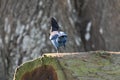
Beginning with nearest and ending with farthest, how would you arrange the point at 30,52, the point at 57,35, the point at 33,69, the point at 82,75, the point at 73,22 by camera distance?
the point at 82,75 → the point at 33,69 → the point at 57,35 → the point at 30,52 → the point at 73,22

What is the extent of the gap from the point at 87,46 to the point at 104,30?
1.47ft

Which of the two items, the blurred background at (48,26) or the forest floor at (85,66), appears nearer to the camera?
the forest floor at (85,66)

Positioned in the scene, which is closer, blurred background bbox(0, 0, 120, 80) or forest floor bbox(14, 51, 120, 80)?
forest floor bbox(14, 51, 120, 80)

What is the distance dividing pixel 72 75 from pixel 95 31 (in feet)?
16.1

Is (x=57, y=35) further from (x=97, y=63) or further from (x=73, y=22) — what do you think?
(x=73, y=22)

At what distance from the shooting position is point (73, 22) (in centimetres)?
783

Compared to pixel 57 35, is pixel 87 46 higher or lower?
lower

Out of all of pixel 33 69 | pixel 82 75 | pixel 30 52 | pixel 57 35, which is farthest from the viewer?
pixel 30 52

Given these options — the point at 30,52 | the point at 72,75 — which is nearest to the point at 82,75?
the point at 72,75

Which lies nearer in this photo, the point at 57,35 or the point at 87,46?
the point at 57,35

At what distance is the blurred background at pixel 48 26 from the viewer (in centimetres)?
727

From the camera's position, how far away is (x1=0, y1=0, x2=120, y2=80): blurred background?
7273mm

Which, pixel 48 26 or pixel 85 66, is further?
pixel 48 26

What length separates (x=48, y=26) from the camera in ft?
24.1
